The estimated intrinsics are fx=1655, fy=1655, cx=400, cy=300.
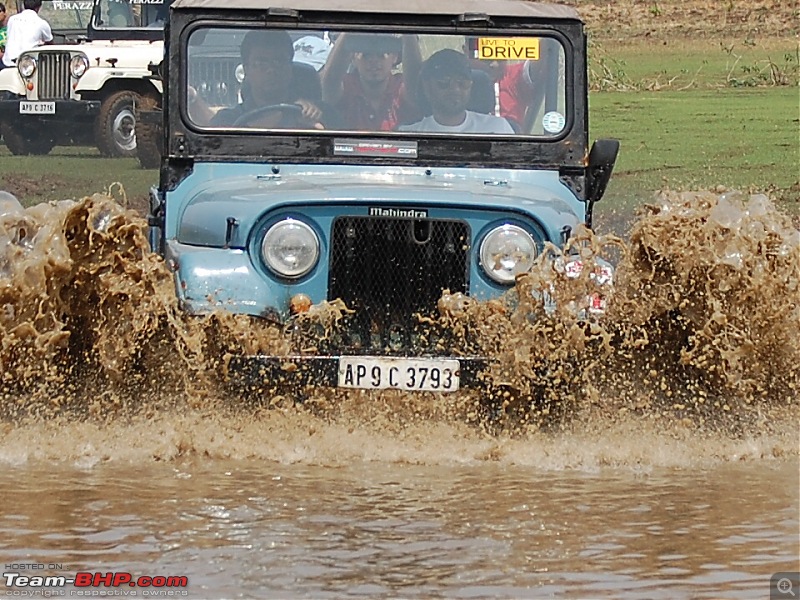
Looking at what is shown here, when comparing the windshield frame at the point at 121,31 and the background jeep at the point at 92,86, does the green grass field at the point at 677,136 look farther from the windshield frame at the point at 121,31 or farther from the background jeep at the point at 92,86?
the windshield frame at the point at 121,31

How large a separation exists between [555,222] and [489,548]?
1984 mm

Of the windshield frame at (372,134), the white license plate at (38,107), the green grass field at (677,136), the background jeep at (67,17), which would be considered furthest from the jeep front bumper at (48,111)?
the windshield frame at (372,134)

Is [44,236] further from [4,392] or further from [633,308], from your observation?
[633,308]

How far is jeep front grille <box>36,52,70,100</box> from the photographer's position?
16578 mm

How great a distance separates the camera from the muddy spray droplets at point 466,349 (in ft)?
20.1

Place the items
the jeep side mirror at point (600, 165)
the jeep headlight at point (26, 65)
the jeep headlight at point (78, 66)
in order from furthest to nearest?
1. the jeep headlight at point (26, 65)
2. the jeep headlight at point (78, 66)
3. the jeep side mirror at point (600, 165)

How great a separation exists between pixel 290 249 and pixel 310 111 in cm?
90

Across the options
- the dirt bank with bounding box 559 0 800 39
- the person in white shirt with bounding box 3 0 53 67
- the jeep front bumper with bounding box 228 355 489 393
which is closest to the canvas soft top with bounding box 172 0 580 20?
the jeep front bumper with bounding box 228 355 489 393

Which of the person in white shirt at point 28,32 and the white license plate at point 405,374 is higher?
the person in white shirt at point 28,32

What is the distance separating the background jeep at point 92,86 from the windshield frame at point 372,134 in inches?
359

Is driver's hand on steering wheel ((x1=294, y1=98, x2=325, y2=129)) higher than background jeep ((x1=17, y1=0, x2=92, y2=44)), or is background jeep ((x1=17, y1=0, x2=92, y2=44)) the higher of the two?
background jeep ((x1=17, y1=0, x2=92, y2=44))

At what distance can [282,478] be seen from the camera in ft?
19.0

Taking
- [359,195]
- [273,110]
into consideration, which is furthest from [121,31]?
[359,195]

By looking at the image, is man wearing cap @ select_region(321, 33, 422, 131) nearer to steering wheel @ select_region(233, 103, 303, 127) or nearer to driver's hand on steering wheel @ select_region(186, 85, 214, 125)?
steering wheel @ select_region(233, 103, 303, 127)
